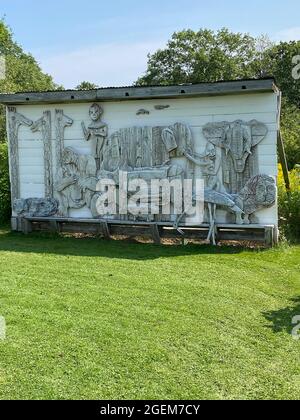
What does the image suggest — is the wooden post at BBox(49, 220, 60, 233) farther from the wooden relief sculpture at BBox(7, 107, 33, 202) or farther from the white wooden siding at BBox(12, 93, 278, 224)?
the wooden relief sculpture at BBox(7, 107, 33, 202)

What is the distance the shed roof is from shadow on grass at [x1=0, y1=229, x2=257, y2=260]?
2.78 m

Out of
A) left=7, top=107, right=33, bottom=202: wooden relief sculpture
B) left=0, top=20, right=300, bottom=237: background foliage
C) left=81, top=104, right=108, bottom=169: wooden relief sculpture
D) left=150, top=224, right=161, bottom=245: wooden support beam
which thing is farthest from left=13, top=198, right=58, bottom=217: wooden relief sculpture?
left=0, top=20, right=300, bottom=237: background foliage

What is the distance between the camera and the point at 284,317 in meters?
5.15

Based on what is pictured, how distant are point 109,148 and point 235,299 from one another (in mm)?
4634

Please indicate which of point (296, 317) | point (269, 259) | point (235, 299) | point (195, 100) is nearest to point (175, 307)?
point (235, 299)

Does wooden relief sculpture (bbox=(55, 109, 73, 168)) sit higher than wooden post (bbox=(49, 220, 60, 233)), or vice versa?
wooden relief sculpture (bbox=(55, 109, 73, 168))

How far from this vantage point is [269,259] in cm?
764

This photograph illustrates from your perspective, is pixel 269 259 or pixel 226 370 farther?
pixel 269 259

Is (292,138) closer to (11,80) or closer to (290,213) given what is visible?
(290,213)

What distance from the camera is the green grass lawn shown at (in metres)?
3.54

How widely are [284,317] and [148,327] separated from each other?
1606mm
